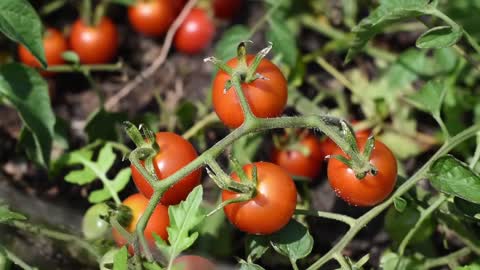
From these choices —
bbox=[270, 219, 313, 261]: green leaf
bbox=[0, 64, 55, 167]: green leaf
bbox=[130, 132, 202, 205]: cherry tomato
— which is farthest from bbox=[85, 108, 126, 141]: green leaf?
bbox=[270, 219, 313, 261]: green leaf

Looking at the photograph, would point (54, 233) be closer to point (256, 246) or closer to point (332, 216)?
point (256, 246)

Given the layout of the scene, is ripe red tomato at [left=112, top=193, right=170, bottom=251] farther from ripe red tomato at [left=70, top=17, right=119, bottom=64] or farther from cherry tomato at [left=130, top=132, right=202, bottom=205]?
ripe red tomato at [left=70, top=17, right=119, bottom=64]

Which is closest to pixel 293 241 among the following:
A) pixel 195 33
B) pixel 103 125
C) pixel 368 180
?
pixel 368 180

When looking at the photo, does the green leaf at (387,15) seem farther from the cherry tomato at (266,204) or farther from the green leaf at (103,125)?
the green leaf at (103,125)

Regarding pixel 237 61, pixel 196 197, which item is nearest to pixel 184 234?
pixel 196 197

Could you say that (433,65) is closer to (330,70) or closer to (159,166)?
(330,70)

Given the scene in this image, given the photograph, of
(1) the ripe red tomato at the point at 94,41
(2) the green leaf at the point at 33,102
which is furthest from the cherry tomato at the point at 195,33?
(2) the green leaf at the point at 33,102
